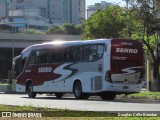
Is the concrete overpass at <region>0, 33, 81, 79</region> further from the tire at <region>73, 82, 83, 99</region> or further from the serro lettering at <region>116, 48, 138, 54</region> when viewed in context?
the serro lettering at <region>116, 48, 138, 54</region>

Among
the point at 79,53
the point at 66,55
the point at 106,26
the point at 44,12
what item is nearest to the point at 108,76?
the point at 79,53

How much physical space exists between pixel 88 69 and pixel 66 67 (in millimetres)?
2023

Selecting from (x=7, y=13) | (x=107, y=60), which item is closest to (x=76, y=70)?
(x=107, y=60)

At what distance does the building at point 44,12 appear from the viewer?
15762 cm

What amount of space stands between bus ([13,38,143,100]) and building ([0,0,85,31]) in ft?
415

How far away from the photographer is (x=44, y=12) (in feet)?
565

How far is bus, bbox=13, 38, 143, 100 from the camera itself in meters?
25.0

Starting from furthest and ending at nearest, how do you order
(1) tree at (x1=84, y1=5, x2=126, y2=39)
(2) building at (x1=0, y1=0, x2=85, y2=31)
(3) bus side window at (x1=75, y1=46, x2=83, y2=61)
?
(2) building at (x1=0, y1=0, x2=85, y2=31)
(1) tree at (x1=84, y1=5, x2=126, y2=39)
(3) bus side window at (x1=75, y1=46, x2=83, y2=61)

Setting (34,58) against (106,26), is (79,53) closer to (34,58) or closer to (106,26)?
(34,58)

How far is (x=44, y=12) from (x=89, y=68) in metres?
148

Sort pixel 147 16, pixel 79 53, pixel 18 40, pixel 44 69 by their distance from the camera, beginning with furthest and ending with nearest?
pixel 18 40, pixel 147 16, pixel 44 69, pixel 79 53

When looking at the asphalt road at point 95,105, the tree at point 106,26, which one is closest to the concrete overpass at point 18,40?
the tree at point 106,26

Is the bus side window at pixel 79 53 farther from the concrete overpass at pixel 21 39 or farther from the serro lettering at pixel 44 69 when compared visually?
the concrete overpass at pixel 21 39

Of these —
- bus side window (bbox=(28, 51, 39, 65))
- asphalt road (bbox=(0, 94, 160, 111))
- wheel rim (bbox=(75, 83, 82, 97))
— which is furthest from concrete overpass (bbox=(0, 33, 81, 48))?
asphalt road (bbox=(0, 94, 160, 111))
